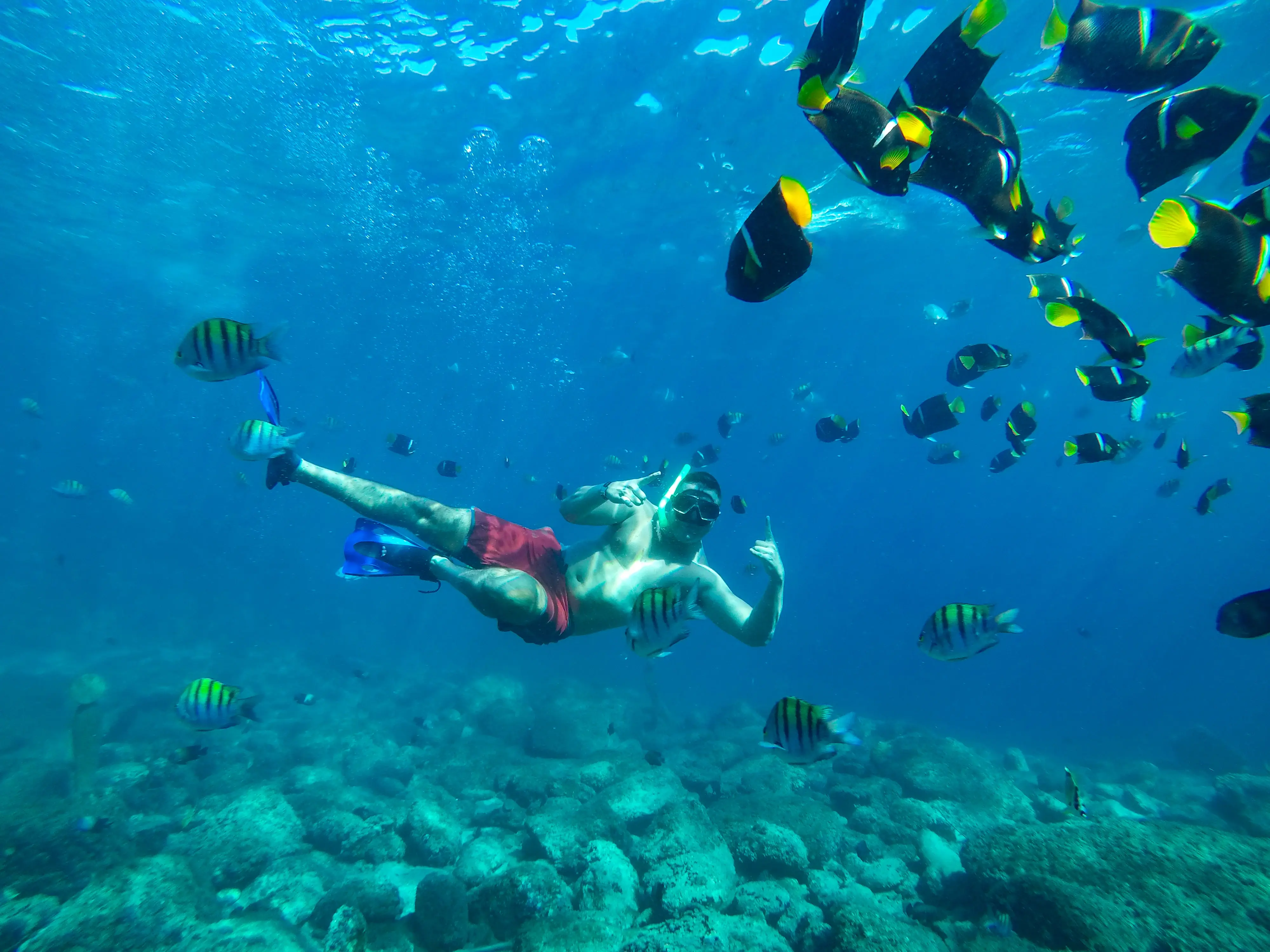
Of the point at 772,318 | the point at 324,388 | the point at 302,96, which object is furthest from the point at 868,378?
the point at 324,388

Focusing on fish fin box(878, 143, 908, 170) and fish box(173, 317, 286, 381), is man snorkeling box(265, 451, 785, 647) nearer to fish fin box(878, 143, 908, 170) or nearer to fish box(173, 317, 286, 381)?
fish box(173, 317, 286, 381)

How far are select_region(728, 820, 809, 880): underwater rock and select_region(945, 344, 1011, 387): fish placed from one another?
593 centimetres

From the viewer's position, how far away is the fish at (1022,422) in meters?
6.23

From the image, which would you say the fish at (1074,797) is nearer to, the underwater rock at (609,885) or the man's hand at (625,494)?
the man's hand at (625,494)

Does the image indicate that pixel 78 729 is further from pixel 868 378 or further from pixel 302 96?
→ pixel 868 378

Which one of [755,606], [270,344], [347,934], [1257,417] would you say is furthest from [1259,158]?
[347,934]

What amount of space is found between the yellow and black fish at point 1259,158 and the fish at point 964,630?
9.73ft

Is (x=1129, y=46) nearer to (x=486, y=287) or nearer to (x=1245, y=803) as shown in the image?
(x=1245, y=803)

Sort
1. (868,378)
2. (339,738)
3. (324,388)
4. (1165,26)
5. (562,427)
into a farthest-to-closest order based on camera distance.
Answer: (562,427) < (324,388) < (868,378) < (339,738) < (1165,26)

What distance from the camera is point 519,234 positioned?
24609 millimetres

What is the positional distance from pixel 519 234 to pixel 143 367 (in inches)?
1743

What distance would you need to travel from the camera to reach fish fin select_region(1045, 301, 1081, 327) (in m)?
3.35

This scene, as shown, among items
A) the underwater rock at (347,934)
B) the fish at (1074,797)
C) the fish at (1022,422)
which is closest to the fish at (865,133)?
the fish at (1074,797)

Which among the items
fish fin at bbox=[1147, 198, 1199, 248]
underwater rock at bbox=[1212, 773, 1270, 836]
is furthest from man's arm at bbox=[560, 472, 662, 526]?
underwater rock at bbox=[1212, 773, 1270, 836]
